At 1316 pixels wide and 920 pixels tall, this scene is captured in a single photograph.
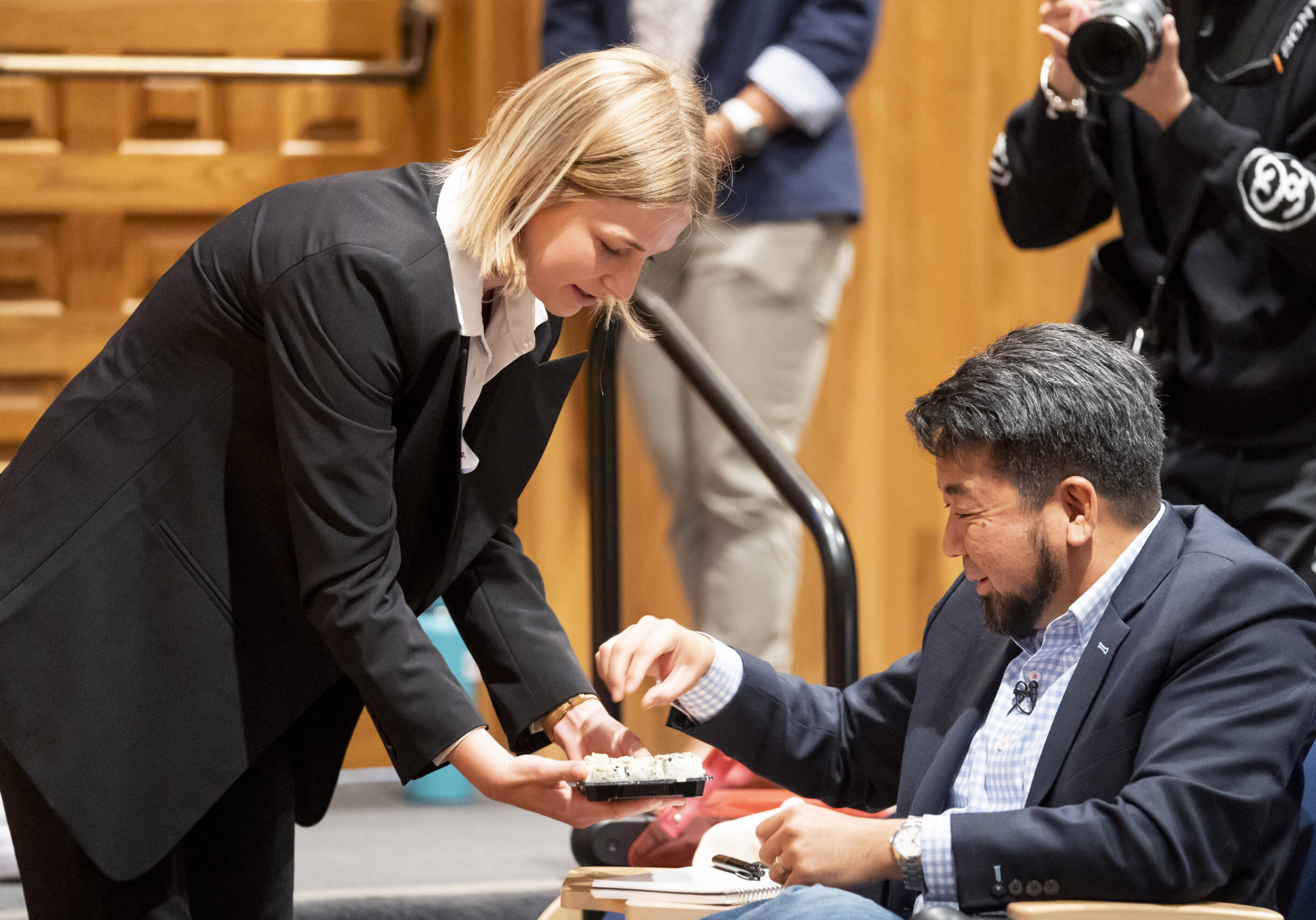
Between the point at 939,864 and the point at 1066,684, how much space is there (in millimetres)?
265

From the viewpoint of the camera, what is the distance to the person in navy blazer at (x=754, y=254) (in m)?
2.79

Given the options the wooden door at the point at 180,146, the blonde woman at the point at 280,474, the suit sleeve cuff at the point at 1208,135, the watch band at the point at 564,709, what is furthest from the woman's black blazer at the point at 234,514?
the wooden door at the point at 180,146

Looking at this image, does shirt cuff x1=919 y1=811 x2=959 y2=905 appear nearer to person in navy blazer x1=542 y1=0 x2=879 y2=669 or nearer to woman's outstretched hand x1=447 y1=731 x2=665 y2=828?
woman's outstretched hand x1=447 y1=731 x2=665 y2=828

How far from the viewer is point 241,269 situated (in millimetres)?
1465

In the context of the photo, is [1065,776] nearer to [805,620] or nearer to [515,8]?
[805,620]

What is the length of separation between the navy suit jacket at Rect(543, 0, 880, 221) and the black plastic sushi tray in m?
1.53

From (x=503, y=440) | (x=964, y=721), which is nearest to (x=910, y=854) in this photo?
(x=964, y=721)

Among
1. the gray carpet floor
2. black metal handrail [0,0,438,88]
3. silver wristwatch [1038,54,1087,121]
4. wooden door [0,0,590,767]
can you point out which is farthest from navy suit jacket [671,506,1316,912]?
black metal handrail [0,0,438,88]

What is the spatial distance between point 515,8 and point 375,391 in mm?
2264

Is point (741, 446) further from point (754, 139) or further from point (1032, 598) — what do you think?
point (1032, 598)

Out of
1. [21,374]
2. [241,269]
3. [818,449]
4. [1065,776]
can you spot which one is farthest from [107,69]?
[1065,776]

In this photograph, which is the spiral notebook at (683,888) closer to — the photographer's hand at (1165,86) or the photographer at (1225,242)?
the photographer at (1225,242)

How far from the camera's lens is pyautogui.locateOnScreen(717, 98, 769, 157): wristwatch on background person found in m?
2.72

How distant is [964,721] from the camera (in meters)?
1.65
